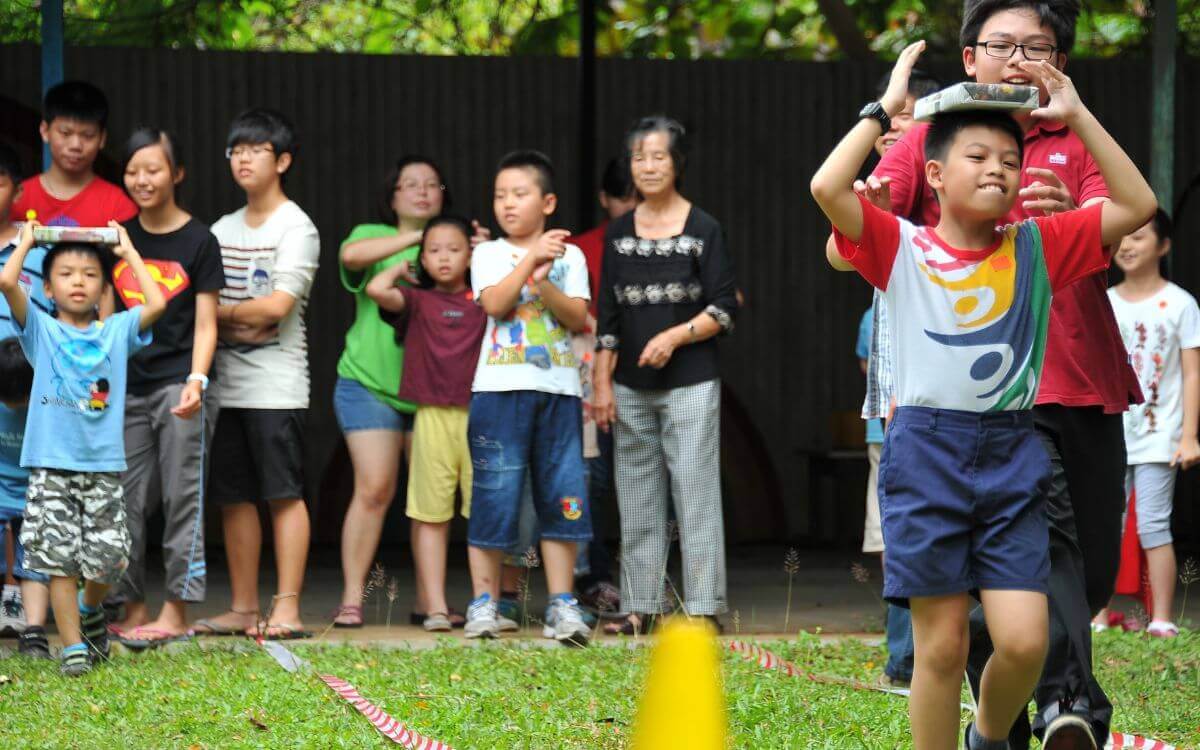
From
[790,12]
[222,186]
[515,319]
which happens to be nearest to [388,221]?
[515,319]

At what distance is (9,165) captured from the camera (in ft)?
18.4

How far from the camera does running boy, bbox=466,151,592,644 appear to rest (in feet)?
19.0

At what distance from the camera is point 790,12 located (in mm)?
11188

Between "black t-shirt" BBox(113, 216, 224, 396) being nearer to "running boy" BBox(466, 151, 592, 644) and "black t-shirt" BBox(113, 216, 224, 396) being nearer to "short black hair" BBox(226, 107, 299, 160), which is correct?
"short black hair" BBox(226, 107, 299, 160)

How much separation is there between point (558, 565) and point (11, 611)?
80.2 inches

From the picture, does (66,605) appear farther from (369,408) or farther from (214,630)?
(369,408)

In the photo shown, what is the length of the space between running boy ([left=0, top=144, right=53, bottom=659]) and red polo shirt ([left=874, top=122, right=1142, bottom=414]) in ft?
10.3

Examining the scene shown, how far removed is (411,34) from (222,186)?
17.3ft

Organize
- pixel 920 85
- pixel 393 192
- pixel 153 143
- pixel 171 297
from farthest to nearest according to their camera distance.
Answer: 1. pixel 393 192
2. pixel 153 143
3. pixel 171 297
4. pixel 920 85

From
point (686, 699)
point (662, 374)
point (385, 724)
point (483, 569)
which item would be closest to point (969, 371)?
point (686, 699)

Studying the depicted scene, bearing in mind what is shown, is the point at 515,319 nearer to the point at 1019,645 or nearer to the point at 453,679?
the point at 453,679

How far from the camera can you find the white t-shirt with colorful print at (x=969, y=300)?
3227mm

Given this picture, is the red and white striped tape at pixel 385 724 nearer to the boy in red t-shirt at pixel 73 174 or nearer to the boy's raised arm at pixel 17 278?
the boy's raised arm at pixel 17 278

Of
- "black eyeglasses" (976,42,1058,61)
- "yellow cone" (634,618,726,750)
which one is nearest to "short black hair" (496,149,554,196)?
"black eyeglasses" (976,42,1058,61)
